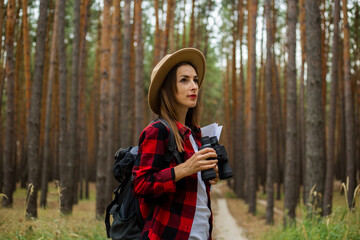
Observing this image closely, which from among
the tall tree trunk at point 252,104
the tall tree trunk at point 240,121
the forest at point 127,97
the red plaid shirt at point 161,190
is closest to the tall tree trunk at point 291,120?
the forest at point 127,97

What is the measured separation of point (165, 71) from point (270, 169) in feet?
29.6

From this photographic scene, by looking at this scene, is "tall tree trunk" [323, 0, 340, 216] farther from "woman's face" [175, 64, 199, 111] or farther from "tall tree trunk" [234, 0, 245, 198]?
"woman's face" [175, 64, 199, 111]

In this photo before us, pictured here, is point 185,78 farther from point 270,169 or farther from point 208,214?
point 270,169

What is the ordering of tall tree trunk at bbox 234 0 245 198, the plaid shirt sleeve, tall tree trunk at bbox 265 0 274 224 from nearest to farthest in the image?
1. the plaid shirt sleeve
2. tall tree trunk at bbox 265 0 274 224
3. tall tree trunk at bbox 234 0 245 198

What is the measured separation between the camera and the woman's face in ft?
6.77

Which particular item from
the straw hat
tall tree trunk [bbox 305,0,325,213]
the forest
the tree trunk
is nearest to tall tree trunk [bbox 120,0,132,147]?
the forest

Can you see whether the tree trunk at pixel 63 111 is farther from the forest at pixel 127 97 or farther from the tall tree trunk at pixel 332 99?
the tall tree trunk at pixel 332 99

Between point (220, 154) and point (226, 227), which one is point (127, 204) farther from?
point (226, 227)

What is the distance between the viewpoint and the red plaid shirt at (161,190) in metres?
1.76

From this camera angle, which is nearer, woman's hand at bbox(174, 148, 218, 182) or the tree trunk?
woman's hand at bbox(174, 148, 218, 182)

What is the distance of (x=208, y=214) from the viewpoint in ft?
6.34

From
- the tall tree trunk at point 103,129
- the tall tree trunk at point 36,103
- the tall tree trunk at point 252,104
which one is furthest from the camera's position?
the tall tree trunk at point 252,104

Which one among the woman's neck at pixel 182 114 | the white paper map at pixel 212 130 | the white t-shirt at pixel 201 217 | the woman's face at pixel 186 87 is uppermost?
the woman's face at pixel 186 87

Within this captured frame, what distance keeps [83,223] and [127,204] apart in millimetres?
5584
